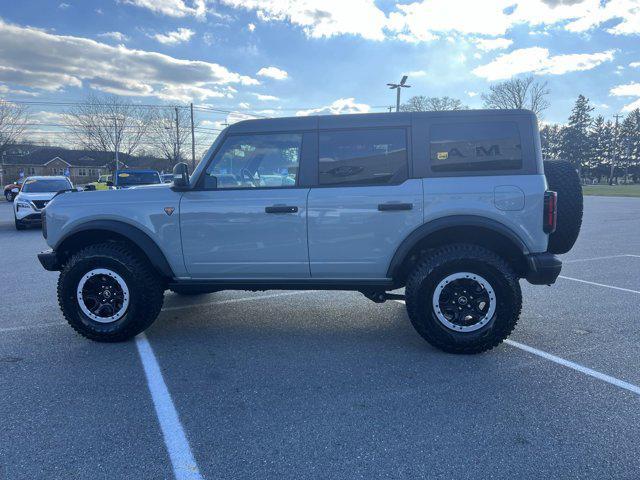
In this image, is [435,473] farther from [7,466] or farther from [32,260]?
[32,260]

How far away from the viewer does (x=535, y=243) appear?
3801 millimetres

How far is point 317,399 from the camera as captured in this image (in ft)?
10.2

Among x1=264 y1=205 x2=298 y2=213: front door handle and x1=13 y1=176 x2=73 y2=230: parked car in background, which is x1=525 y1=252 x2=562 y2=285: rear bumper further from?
x1=13 y1=176 x2=73 y2=230: parked car in background

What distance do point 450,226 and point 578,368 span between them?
4.97 feet

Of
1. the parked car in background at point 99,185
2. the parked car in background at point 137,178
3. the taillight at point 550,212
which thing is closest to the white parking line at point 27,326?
the parked car in background at point 99,185

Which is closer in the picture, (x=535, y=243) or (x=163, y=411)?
(x=163, y=411)

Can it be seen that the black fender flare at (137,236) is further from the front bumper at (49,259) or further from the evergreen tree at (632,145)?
the evergreen tree at (632,145)

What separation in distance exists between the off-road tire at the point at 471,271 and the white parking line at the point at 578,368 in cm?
35

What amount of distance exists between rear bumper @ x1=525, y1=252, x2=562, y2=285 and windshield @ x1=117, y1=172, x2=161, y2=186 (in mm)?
15734

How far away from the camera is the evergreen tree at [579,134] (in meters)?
76.0

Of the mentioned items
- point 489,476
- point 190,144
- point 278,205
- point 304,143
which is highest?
point 190,144

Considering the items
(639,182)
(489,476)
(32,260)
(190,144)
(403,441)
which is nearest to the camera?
(489,476)

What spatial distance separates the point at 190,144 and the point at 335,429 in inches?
2139

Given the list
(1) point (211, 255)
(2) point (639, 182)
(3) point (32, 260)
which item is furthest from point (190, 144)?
(2) point (639, 182)
